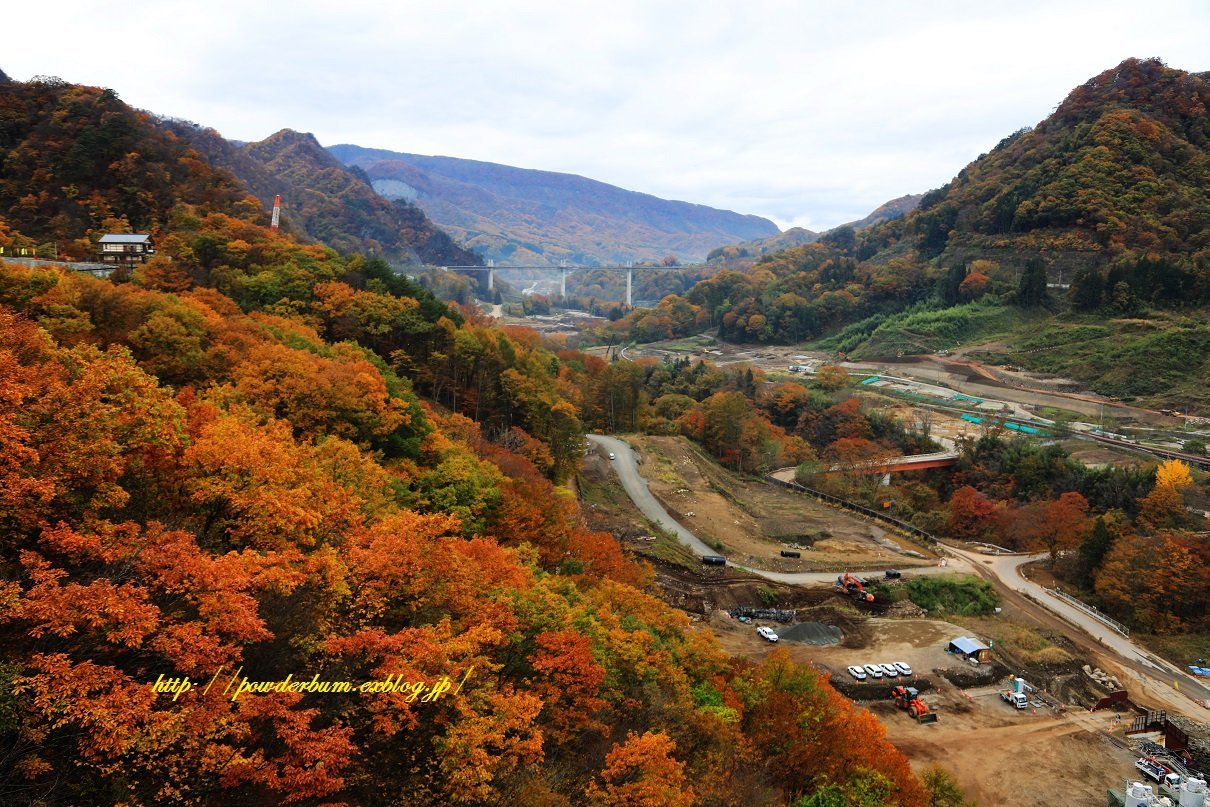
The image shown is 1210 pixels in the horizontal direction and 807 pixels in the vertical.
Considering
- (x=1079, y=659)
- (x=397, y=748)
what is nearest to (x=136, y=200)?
(x=397, y=748)

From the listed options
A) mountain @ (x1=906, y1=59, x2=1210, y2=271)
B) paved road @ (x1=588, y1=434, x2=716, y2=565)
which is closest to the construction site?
paved road @ (x1=588, y1=434, x2=716, y2=565)

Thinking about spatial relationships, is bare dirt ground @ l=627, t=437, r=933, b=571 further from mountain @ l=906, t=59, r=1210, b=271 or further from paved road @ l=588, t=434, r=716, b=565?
mountain @ l=906, t=59, r=1210, b=271

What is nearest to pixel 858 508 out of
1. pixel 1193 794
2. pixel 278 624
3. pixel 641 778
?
pixel 1193 794

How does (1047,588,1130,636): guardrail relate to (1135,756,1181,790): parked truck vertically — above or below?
below

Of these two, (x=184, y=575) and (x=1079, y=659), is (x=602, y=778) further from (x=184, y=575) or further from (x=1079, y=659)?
(x=1079, y=659)

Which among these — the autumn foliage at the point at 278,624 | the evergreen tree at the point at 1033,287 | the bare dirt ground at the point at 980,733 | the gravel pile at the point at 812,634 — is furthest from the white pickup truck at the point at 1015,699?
the evergreen tree at the point at 1033,287

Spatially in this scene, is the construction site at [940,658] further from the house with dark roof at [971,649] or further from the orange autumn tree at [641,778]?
the orange autumn tree at [641,778]

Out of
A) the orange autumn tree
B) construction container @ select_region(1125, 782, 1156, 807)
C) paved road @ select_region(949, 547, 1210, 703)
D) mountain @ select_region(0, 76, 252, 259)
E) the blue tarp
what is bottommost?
paved road @ select_region(949, 547, 1210, 703)

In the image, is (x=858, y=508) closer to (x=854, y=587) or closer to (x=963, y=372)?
(x=854, y=587)
